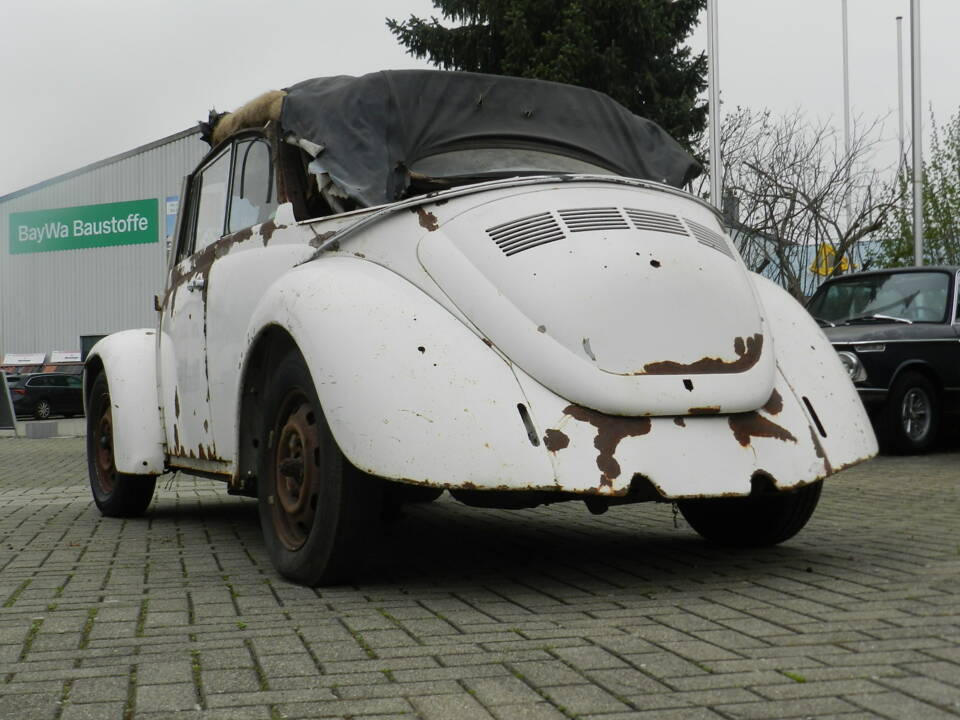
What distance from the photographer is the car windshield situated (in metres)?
13.1

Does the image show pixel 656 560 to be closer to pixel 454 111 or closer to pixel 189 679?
pixel 454 111

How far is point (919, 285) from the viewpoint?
13.3 meters

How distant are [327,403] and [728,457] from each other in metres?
1.38

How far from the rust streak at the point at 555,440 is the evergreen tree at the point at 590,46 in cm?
2293

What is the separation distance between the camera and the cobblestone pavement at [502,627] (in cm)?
324

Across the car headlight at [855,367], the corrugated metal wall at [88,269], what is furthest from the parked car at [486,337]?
the corrugated metal wall at [88,269]

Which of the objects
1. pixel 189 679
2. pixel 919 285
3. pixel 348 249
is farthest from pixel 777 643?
pixel 919 285

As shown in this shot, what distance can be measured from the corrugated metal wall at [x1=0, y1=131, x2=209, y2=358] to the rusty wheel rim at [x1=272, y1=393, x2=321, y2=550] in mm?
36938

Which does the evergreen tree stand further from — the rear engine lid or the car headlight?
the rear engine lid

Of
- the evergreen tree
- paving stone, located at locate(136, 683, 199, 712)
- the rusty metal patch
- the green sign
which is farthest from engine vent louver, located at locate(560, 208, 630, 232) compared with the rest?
the green sign

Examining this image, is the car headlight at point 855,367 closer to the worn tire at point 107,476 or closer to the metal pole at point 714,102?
the worn tire at point 107,476

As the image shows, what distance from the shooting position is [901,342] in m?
12.6

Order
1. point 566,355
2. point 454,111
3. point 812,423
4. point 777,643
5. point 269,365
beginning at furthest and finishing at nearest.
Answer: point 454,111 < point 269,365 < point 812,423 < point 566,355 < point 777,643

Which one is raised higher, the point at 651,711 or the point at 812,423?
the point at 812,423
